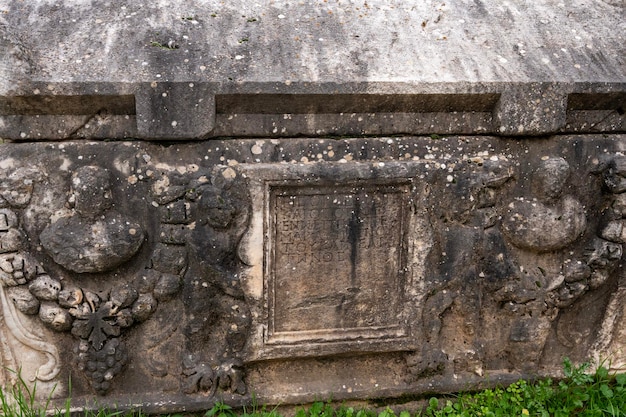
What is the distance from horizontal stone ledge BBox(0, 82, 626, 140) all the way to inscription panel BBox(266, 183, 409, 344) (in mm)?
297

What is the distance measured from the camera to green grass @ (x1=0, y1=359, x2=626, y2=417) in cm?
278

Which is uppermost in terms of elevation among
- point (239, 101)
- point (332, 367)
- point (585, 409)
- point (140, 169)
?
point (239, 101)

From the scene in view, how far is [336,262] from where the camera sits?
2.67 meters

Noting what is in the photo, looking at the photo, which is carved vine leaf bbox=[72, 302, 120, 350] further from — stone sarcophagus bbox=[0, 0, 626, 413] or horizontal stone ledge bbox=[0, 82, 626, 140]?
horizontal stone ledge bbox=[0, 82, 626, 140]

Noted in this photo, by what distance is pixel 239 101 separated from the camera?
2.44 meters

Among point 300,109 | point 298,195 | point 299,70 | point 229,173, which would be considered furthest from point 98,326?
point 299,70

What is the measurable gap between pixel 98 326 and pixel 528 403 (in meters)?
2.09

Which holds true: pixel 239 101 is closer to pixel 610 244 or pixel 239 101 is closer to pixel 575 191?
pixel 575 191

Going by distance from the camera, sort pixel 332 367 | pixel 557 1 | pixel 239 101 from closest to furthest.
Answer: pixel 239 101 → pixel 332 367 → pixel 557 1

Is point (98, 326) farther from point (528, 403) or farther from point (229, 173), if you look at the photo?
point (528, 403)

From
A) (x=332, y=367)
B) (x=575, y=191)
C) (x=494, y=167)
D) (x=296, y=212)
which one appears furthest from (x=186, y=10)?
(x=575, y=191)

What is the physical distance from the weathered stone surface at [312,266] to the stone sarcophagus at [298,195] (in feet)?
0.03

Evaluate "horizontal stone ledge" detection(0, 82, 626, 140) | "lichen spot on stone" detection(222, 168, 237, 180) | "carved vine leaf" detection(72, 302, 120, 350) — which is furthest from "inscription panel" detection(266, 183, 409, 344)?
"carved vine leaf" detection(72, 302, 120, 350)

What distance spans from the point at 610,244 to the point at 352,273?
4.27 feet
